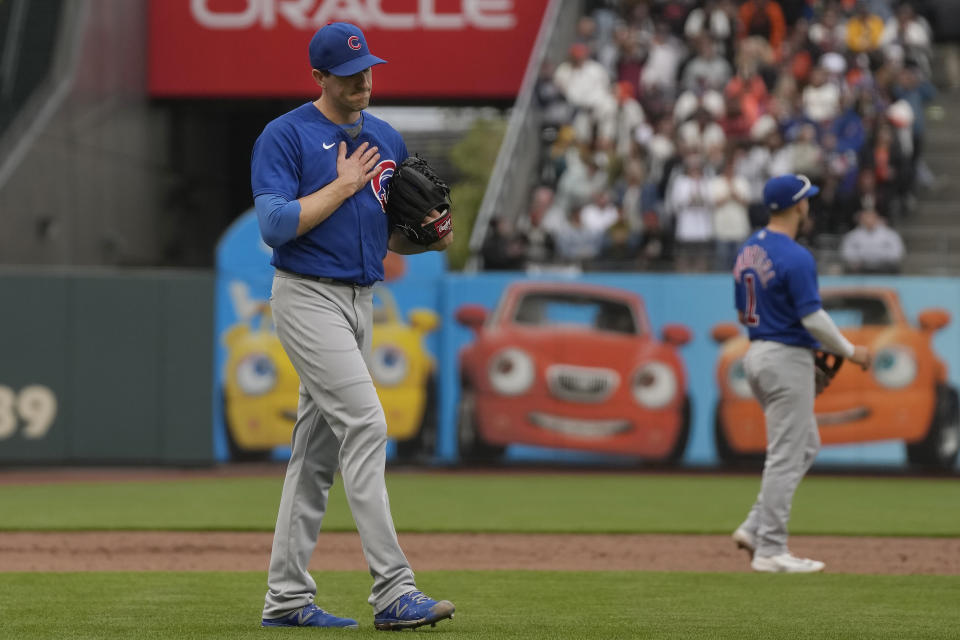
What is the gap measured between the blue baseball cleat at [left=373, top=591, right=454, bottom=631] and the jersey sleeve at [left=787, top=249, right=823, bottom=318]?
3150mm

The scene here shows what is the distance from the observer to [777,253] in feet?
25.4

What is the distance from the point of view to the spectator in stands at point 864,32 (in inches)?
741

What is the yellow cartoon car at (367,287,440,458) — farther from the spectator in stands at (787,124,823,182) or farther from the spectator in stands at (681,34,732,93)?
the spectator in stands at (681,34,732,93)

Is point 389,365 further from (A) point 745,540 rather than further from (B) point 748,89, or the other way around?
(A) point 745,540

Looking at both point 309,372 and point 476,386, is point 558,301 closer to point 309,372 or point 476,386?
point 476,386

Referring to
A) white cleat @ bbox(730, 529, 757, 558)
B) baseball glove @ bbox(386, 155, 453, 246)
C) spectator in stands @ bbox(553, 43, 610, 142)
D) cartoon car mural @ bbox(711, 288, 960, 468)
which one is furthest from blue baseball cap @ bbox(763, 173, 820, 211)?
spectator in stands @ bbox(553, 43, 610, 142)

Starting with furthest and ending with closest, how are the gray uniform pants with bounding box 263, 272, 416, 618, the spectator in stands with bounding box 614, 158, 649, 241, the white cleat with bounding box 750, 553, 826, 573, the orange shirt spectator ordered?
the orange shirt spectator
the spectator in stands with bounding box 614, 158, 649, 241
the white cleat with bounding box 750, 553, 826, 573
the gray uniform pants with bounding box 263, 272, 416, 618

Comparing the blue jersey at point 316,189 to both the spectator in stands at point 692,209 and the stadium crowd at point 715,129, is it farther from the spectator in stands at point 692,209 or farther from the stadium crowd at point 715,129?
the spectator in stands at point 692,209

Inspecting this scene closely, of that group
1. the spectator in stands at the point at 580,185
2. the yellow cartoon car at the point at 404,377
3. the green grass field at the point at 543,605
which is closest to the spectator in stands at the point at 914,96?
the spectator in stands at the point at 580,185

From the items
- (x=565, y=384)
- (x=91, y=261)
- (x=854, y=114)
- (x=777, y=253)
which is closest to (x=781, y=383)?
(x=777, y=253)

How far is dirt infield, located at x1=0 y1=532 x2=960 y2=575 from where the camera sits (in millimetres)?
8070

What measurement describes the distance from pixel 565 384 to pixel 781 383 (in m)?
7.88

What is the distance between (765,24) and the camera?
64.1 ft

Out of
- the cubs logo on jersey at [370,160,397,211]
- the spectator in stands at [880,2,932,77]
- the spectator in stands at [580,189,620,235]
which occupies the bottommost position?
the spectator in stands at [580,189,620,235]
